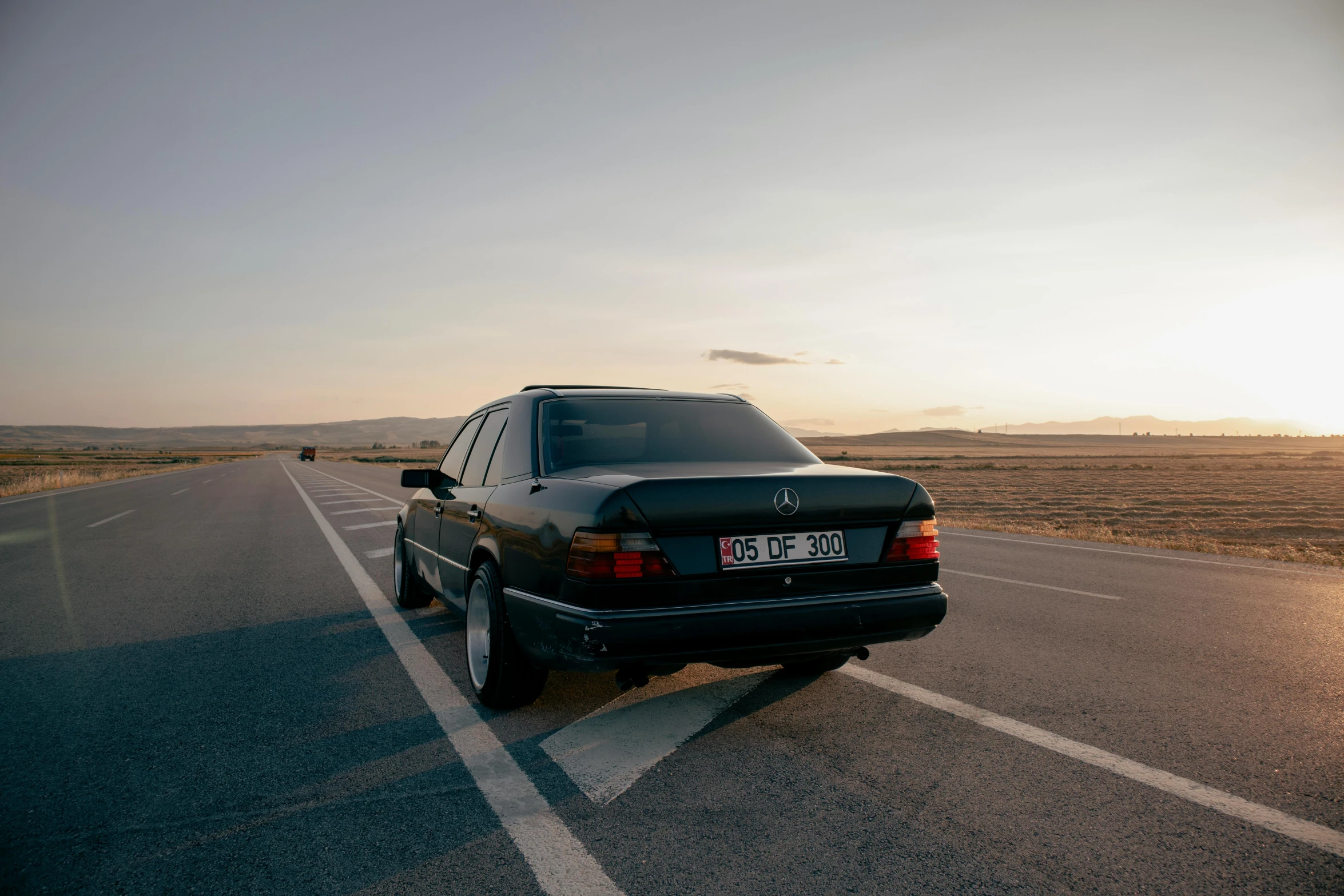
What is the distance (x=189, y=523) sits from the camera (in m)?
14.1

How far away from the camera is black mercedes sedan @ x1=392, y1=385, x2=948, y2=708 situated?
3.22 m

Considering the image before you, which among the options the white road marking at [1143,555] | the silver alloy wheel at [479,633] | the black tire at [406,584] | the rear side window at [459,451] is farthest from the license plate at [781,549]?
the white road marking at [1143,555]

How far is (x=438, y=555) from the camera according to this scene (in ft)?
17.6

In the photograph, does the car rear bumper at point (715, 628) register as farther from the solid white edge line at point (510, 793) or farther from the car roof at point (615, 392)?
the car roof at point (615, 392)

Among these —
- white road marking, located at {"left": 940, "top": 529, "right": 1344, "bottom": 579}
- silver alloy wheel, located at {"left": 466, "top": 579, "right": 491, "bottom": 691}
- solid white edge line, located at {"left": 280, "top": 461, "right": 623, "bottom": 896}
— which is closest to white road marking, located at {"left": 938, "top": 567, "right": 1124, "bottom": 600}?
white road marking, located at {"left": 940, "top": 529, "right": 1344, "bottom": 579}

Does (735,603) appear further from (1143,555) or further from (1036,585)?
(1143,555)

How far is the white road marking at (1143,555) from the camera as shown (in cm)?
878

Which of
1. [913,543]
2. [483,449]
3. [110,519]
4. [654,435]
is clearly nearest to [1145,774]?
[913,543]

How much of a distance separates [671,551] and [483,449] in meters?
2.16

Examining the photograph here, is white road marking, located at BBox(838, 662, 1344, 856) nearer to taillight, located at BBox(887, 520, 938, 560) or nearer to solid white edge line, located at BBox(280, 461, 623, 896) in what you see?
taillight, located at BBox(887, 520, 938, 560)

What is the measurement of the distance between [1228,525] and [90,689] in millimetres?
21812

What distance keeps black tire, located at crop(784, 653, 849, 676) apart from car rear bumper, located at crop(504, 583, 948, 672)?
Answer: 0.82 metres

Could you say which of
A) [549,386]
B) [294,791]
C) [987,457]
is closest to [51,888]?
[294,791]

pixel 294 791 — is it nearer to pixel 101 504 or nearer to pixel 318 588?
pixel 318 588
